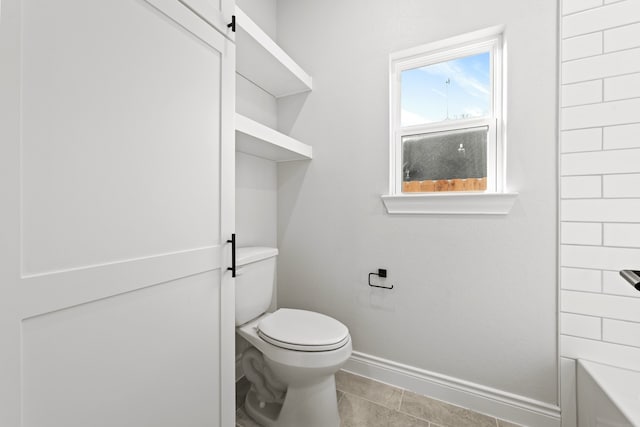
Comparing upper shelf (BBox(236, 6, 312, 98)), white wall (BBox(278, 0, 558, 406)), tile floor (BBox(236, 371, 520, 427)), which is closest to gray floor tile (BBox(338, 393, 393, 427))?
tile floor (BBox(236, 371, 520, 427))

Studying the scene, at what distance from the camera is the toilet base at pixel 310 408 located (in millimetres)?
1226

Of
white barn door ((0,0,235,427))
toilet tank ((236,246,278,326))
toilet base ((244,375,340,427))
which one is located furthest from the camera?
toilet tank ((236,246,278,326))

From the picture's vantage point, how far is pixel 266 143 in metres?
1.43

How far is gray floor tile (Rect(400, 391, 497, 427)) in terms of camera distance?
1.32 meters

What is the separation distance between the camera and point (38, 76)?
575 millimetres

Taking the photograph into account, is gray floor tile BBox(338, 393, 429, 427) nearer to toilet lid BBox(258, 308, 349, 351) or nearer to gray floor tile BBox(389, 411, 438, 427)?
gray floor tile BBox(389, 411, 438, 427)

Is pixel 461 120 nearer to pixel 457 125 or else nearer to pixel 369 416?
pixel 457 125

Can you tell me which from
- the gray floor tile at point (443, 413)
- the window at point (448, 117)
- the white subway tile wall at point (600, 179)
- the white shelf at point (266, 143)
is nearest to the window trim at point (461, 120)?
the window at point (448, 117)

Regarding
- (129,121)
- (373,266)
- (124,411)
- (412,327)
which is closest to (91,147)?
(129,121)

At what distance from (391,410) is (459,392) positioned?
1.26 ft

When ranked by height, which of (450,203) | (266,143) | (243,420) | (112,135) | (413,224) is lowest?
(243,420)

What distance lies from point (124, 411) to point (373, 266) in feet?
4.24

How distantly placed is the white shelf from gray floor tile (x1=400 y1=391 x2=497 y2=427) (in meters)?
1.59

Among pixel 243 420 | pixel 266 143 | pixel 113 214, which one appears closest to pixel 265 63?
pixel 266 143
